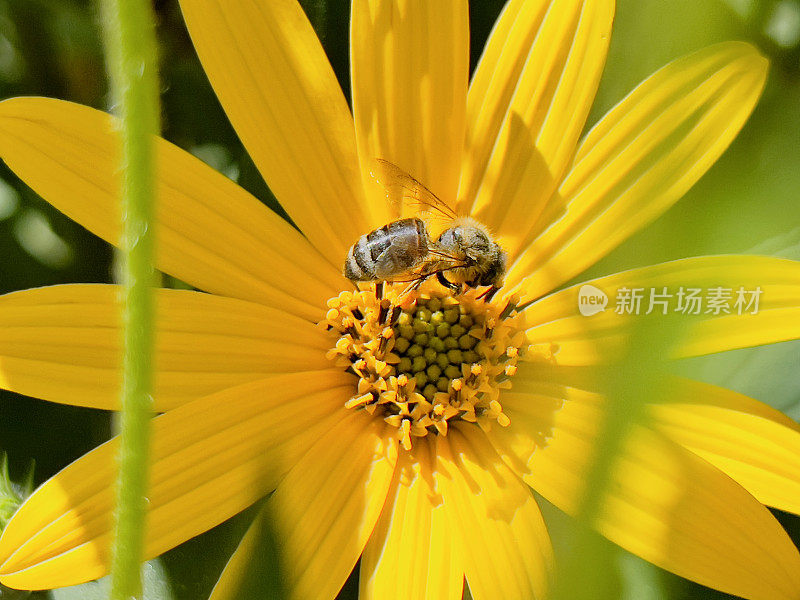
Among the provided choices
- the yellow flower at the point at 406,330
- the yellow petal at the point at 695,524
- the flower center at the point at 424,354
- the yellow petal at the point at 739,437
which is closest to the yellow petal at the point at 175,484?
the yellow flower at the point at 406,330

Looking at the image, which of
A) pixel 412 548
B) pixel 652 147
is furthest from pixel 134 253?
pixel 652 147

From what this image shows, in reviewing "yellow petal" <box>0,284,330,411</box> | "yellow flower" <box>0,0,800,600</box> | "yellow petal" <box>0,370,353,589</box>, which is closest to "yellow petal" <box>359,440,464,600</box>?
"yellow flower" <box>0,0,800,600</box>

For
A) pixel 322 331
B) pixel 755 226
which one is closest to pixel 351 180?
pixel 322 331

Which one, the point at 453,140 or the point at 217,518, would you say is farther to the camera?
the point at 453,140

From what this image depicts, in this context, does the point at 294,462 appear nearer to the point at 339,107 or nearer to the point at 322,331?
the point at 322,331

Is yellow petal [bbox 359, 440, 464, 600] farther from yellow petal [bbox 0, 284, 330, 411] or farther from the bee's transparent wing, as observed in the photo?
the bee's transparent wing

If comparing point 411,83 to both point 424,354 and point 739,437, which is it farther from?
point 739,437

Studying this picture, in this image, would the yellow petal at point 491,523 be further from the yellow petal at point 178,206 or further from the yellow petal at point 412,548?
the yellow petal at point 178,206

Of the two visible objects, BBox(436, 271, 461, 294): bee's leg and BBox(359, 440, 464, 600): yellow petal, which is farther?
BBox(436, 271, 461, 294): bee's leg
